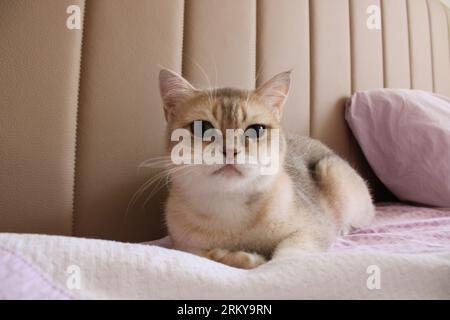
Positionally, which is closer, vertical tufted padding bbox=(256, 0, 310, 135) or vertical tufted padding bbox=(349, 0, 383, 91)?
vertical tufted padding bbox=(256, 0, 310, 135)

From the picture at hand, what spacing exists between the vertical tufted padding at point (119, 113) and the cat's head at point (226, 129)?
19cm

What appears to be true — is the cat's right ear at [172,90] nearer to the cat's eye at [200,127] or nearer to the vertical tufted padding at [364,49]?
the cat's eye at [200,127]

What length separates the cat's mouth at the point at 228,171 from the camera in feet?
2.60

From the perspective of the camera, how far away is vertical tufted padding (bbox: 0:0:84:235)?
0.96 metres

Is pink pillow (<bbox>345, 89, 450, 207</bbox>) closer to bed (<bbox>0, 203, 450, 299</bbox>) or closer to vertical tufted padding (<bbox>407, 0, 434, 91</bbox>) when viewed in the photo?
vertical tufted padding (<bbox>407, 0, 434, 91</bbox>)

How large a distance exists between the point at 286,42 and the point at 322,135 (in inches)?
18.5

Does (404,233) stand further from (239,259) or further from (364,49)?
(364,49)

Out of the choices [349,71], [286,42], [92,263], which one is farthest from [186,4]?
[92,263]

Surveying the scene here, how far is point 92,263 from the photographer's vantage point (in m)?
0.56

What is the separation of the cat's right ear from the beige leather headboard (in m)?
0.18

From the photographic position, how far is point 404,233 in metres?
1.04

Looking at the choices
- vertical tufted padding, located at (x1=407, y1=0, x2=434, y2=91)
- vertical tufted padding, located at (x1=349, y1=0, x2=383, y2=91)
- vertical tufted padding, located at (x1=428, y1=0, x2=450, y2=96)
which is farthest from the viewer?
vertical tufted padding, located at (x1=428, y1=0, x2=450, y2=96)

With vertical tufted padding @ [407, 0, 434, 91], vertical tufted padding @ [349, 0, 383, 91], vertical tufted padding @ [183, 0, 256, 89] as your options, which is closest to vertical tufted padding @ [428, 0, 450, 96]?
vertical tufted padding @ [407, 0, 434, 91]
